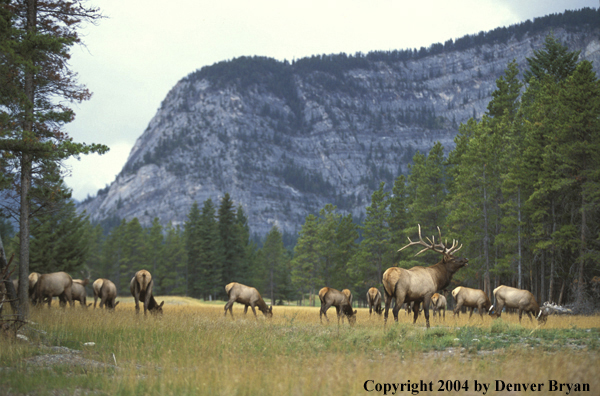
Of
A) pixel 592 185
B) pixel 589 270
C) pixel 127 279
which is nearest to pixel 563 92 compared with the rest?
pixel 592 185

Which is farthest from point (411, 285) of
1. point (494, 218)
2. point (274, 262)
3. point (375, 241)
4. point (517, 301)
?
point (274, 262)

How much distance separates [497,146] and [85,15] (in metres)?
27.9

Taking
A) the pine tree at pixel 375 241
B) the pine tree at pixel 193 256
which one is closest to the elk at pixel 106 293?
the pine tree at pixel 375 241

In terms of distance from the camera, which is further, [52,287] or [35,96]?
[52,287]

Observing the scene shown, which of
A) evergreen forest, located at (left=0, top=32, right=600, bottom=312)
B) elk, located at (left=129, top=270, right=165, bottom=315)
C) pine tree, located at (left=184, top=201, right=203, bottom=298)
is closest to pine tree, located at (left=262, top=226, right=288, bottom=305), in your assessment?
evergreen forest, located at (left=0, top=32, right=600, bottom=312)

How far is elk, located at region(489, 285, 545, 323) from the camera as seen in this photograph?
1898 centimetres

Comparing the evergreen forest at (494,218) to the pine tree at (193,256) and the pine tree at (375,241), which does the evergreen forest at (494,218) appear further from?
the pine tree at (193,256)

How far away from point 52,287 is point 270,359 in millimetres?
15365

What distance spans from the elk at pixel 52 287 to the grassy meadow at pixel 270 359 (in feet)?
21.1

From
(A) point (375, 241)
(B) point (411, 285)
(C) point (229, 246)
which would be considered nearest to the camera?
(B) point (411, 285)

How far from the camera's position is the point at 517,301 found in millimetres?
19156

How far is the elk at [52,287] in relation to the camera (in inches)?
749

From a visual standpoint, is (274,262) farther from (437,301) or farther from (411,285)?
(411,285)

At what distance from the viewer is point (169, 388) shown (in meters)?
6.18
